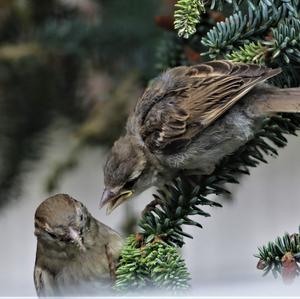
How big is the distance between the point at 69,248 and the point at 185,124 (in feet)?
1.06

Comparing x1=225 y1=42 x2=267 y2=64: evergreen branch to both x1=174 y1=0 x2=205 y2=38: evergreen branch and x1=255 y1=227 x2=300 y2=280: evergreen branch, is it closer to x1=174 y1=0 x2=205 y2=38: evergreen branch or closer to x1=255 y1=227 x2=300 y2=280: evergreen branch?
x1=174 y1=0 x2=205 y2=38: evergreen branch

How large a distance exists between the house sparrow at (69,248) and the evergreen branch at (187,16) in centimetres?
42

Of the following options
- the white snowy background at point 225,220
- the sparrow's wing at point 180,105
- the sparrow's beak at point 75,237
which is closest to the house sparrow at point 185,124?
the sparrow's wing at point 180,105

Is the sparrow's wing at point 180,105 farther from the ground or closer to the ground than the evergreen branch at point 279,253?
farther from the ground

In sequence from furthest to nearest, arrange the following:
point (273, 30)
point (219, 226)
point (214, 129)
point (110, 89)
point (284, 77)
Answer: point (219, 226) → point (110, 89) → point (214, 129) → point (284, 77) → point (273, 30)

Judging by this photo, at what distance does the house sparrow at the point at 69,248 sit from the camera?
1.52 meters

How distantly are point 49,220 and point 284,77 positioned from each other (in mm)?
508

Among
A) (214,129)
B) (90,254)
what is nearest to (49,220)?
(90,254)

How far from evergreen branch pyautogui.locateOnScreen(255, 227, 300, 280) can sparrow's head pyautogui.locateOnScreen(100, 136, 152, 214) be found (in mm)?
357

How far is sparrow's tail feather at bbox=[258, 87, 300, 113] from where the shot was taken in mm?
1468

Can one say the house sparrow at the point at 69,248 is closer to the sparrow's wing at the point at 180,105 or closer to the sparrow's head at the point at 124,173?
the sparrow's head at the point at 124,173

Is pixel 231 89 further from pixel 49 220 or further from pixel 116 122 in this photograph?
pixel 116 122

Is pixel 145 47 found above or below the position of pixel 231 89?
above

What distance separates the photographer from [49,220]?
1.57m
